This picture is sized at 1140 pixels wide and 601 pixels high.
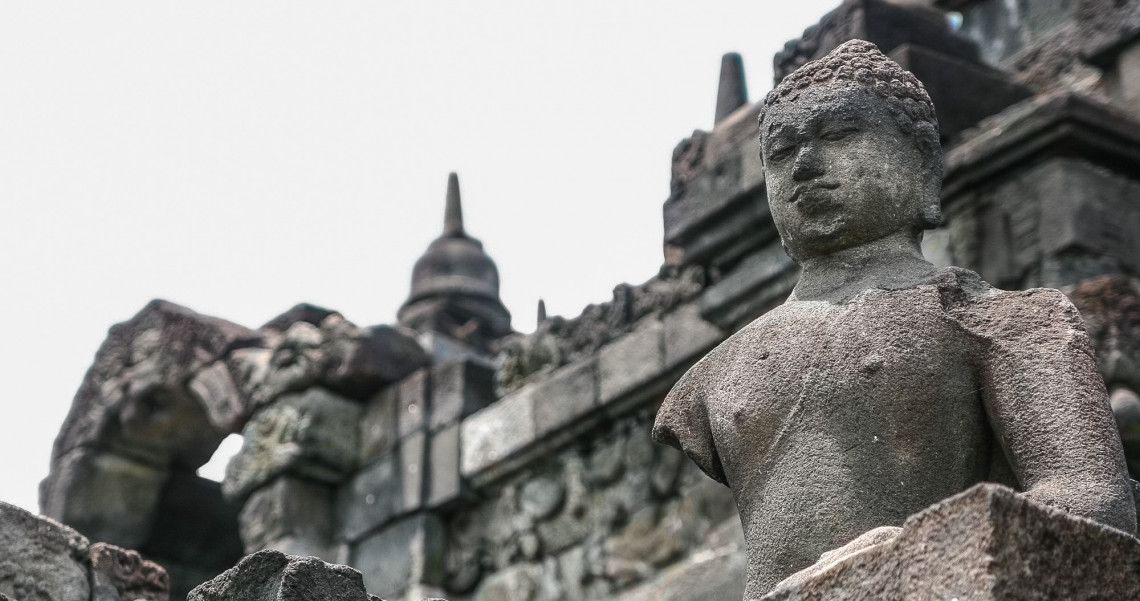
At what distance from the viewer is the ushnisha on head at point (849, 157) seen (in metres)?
3.55

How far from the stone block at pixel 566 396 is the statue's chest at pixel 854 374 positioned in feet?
17.5

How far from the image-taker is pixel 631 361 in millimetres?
8664

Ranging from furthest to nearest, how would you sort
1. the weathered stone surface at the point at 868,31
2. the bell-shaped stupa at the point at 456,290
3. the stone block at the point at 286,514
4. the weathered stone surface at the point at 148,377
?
1. the bell-shaped stupa at the point at 456,290
2. the weathered stone surface at the point at 148,377
3. the stone block at the point at 286,514
4. the weathered stone surface at the point at 868,31

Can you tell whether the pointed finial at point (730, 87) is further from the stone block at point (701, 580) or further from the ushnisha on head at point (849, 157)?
the ushnisha on head at point (849, 157)

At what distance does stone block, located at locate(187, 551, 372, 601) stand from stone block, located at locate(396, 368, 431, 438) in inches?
248

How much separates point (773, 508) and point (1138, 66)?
5.01 meters

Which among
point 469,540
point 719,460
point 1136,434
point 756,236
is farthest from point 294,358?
point 719,460

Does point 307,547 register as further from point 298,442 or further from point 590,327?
point 590,327

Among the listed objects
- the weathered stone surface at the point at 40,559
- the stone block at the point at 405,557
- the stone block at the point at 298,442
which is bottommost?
the weathered stone surface at the point at 40,559

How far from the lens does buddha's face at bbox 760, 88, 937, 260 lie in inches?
140

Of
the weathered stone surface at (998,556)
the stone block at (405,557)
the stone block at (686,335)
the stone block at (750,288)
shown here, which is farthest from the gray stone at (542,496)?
the weathered stone surface at (998,556)

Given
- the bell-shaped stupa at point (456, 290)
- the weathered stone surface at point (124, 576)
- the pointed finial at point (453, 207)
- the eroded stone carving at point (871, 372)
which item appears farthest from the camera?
the pointed finial at point (453, 207)

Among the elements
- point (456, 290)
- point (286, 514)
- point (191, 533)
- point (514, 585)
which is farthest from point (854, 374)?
point (456, 290)

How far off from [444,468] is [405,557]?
0.47 m
